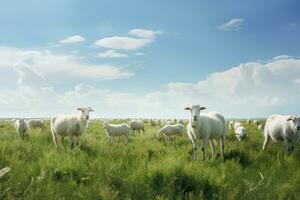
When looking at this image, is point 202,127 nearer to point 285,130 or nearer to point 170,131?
point 285,130

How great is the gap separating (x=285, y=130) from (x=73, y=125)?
9970 millimetres

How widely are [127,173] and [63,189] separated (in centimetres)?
151

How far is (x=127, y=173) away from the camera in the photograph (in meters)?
7.27

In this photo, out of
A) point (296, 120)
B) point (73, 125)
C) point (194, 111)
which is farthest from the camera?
point (73, 125)

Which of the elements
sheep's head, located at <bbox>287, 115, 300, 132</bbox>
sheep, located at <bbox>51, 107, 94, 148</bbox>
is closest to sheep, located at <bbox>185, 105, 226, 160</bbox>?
sheep's head, located at <bbox>287, 115, 300, 132</bbox>

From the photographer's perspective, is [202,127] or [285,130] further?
[285,130]

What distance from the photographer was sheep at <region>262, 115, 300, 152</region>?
49.5 feet

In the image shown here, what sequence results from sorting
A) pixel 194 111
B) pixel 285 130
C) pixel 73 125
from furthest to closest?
pixel 73 125 < pixel 285 130 < pixel 194 111

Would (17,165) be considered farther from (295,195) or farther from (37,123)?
(37,123)

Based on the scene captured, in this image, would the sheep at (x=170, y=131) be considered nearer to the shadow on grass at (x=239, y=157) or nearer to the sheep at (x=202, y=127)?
the sheep at (x=202, y=127)

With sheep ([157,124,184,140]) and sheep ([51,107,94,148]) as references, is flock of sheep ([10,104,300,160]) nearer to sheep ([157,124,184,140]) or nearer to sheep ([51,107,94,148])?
sheep ([51,107,94,148])

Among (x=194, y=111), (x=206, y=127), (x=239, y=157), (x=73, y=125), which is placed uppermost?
(x=194, y=111)

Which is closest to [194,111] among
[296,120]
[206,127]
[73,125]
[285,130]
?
[206,127]

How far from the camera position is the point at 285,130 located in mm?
15547
